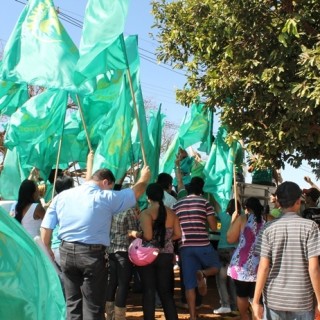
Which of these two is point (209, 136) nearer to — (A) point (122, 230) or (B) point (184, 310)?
(B) point (184, 310)

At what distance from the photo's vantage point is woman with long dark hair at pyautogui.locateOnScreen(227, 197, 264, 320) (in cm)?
577

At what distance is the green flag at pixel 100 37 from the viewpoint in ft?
19.1

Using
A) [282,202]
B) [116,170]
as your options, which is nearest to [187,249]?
[116,170]

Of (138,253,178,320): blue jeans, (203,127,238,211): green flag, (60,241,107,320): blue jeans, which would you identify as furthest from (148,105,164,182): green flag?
(60,241,107,320): blue jeans

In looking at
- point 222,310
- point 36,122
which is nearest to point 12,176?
point 36,122

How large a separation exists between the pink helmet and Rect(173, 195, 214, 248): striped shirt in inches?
38.9

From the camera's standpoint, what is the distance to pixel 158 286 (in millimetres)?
6145

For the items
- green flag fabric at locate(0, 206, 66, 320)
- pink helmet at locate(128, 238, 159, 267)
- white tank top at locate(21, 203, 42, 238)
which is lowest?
pink helmet at locate(128, 238, 159, 267)

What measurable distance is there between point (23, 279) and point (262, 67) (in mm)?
5220

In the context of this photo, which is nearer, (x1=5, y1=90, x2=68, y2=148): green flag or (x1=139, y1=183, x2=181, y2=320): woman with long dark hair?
(x1=139, y1=183, x2=181, y2=320): woman with long dark hair

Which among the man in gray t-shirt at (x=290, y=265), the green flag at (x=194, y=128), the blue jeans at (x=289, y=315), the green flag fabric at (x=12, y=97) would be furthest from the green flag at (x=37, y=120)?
the blue jeans at (x=289, y=315)

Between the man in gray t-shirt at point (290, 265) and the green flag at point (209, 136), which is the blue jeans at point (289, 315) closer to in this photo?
the man in gray t-shirt at point (290, 265)

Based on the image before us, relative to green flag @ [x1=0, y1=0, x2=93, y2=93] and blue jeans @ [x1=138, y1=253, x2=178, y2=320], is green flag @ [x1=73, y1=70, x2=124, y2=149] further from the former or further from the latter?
blue jeans @ [x1=138, y1=253, x2=178, y2=320]

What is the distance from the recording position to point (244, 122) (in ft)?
23.0
